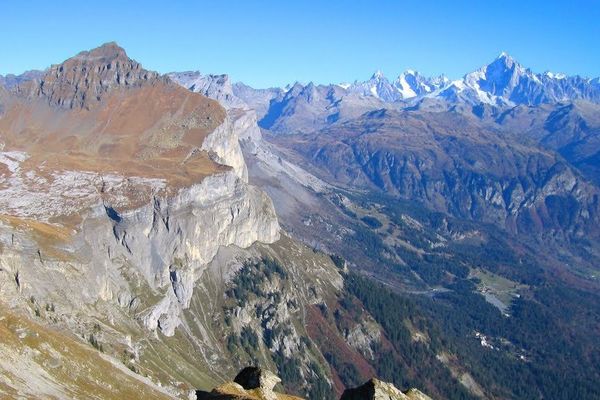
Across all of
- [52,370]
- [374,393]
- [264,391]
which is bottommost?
[52,370]

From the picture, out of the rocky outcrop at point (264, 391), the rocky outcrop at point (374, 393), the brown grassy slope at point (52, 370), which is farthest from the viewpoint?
the brown grassy slope at point (52, 370)

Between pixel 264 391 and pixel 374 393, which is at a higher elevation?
pixel 374 393

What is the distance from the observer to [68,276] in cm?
19938

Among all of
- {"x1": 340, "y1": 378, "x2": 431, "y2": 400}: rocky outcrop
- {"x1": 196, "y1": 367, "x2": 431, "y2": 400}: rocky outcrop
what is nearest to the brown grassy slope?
{"x1": 196, "y1": 367, "x2": 431, "y2": 400}: rocky outcrop

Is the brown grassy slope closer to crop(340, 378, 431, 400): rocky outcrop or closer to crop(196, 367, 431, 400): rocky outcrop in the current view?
crop(196, 367, 431, 400): rocky outcrop

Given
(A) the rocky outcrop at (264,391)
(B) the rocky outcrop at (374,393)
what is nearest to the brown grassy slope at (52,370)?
(A) the rocky outcrop at (264,391)

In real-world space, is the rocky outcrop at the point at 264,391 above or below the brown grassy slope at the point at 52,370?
above

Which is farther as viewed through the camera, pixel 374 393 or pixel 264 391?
pixel 264 391

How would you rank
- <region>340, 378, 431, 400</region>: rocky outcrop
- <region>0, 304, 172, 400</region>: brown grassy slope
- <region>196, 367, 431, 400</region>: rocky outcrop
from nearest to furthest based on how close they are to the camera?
<region>196, 367, 431, 400</region>: rocky outcrop, <region>340, 378, 431, 400</region>: rocky outcrop, <region>0, 304, 172, 400</region>: brown grassy slope

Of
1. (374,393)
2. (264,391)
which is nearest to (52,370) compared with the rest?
(264,391)

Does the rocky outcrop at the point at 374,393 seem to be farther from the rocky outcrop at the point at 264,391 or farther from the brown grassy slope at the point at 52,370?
the brown grassy slope at the point at 52,370

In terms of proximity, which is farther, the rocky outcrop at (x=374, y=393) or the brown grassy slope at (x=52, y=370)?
the brown grassy slope at (x=52, y=370)

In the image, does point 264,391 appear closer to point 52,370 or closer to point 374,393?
point 374,393

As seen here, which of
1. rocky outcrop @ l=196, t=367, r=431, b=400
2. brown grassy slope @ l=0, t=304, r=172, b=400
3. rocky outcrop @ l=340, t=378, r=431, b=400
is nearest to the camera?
rocky outcrop @ l=196, t=367, r=431, b=400
